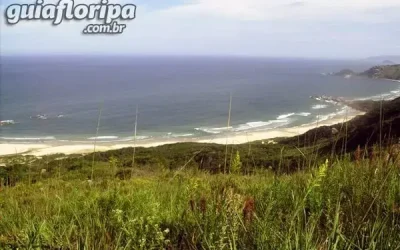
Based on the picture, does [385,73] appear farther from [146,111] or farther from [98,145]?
[98,145]

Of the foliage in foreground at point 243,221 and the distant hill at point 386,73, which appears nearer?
the foliage in foreground at point 243,221

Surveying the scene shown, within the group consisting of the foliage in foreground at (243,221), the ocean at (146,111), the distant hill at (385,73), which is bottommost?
the ocean at (146,111)

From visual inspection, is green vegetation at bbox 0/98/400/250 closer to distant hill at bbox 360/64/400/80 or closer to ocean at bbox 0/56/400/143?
ocean at bbox 0/56/400/143

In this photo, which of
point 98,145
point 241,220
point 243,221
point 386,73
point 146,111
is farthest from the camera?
point 386,73

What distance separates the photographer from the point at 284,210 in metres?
2.60

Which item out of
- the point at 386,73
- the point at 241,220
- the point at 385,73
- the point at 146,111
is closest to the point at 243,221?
the point at 241,220

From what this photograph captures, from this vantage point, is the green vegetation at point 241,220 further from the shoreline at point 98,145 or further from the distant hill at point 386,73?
the distant hill at point 386,73

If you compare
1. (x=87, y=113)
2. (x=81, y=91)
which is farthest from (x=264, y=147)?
(x=81, y=91)

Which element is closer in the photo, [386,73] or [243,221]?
[243,221]

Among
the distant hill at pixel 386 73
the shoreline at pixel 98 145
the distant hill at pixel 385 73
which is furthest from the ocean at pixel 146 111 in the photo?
the distant hill at pixel 386 73

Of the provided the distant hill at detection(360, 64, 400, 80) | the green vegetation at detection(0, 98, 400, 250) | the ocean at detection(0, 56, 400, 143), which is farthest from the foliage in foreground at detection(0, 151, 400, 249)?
the distant hill at detection(360, 64, 400, 80)

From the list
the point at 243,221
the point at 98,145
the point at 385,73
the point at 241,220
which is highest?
the point at 385,73

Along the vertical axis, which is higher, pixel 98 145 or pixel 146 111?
pixel 146 111

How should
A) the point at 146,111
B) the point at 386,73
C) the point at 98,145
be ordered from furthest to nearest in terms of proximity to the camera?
the point at 386,73, the point at 146,111, the point at 98,145
